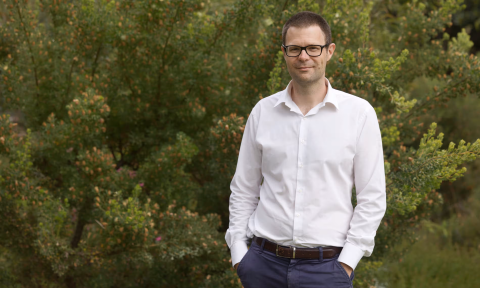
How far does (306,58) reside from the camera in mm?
2469

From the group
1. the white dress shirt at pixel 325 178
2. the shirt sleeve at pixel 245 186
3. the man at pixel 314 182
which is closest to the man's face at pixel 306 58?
the man at pixel 314 182

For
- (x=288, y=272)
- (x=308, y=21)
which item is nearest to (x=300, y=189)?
(x=288, y=272)

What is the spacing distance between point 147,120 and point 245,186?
2.57 metres

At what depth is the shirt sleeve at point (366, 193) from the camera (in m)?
2.36

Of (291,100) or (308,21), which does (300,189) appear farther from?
(308,21)

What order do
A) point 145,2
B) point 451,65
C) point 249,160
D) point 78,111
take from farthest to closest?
point 451,65
point 145,2
point 78,111
point 249,160

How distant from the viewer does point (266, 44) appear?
187 inches

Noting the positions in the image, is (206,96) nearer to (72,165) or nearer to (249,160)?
(72,165)

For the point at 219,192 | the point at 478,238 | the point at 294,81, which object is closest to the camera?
the point at 294,81

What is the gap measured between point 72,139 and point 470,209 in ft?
21.9

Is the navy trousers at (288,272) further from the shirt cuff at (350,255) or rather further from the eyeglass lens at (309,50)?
the eyeglass lens at (309,50)

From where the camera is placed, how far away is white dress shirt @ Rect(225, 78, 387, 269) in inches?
94.5

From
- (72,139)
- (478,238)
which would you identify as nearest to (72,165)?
(72,139)

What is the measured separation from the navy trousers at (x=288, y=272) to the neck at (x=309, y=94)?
2.55 feet
